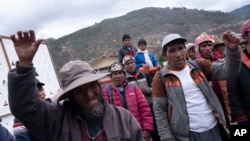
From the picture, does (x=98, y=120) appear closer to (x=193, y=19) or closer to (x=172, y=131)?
(x=172, y=131)

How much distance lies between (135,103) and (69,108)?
250 centimetres

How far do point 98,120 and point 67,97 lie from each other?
0.88 ft

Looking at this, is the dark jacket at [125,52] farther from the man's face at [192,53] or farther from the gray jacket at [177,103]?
the gray jacket at [177,103]

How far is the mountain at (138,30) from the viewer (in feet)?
251

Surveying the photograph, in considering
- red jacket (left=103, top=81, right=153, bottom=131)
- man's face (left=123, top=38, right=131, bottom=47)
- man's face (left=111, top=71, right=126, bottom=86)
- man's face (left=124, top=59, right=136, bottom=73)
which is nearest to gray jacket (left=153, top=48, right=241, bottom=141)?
red jacket (left=103, top=81, right=153, bottom=131)

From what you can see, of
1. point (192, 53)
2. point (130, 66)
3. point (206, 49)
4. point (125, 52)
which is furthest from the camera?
point (125, 52)

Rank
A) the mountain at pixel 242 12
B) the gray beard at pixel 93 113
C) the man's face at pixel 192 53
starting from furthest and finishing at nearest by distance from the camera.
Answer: the mountain at pixel 242 12 → the man's face at pixel 192 53 → the gray beard at pixel 93 113

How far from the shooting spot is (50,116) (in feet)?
6.72

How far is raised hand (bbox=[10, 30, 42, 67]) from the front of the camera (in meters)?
1.83

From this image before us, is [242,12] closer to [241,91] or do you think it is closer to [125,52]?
[125,52]

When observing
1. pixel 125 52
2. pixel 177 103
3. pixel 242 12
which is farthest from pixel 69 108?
pixel 242 12

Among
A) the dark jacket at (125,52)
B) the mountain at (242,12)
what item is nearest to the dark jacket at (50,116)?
the dark jacket at (125,52)

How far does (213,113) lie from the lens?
3.13 m

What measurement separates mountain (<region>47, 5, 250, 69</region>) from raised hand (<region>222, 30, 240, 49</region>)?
214ft
